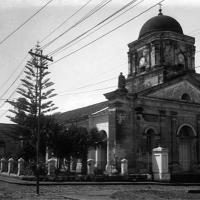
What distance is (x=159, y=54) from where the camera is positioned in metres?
34.4

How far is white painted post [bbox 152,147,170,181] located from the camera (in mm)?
27136

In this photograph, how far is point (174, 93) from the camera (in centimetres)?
3328

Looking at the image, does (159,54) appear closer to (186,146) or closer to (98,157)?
(186,146)

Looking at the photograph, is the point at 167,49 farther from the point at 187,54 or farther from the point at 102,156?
the point at 102,156

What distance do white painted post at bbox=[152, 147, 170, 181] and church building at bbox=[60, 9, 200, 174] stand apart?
2072 mm

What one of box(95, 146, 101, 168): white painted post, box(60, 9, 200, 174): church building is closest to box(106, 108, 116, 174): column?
box(60, 9, 200, 174): church building

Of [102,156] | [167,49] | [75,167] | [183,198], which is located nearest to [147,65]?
[167,49]

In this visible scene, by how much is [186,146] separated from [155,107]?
16.7 ft

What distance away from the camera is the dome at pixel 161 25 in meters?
34.9

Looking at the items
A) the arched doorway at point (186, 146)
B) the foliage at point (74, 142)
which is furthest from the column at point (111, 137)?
the arched doorway at point (186, 146)

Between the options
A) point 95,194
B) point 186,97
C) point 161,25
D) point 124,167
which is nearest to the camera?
point 95,194

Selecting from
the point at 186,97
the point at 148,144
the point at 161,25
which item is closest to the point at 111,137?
the point at 148,144

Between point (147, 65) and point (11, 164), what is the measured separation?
15.9 metres

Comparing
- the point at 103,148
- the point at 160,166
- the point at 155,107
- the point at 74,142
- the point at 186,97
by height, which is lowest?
the point at 160,166
